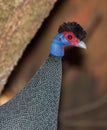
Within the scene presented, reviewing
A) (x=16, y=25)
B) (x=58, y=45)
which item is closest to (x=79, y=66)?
(x=16, y=25)

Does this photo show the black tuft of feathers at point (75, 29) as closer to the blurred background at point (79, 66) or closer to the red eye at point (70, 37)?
the red eye at point (70, 37)

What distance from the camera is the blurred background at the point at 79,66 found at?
99.2 inches

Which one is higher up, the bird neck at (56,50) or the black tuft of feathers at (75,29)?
the black tuft of feathers at (75,29)

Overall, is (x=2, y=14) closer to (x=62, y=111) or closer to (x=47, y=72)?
(x=47, y=72)

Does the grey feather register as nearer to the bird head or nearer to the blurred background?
the bird head

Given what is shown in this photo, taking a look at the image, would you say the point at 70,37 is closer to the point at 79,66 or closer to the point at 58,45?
the point at 58,45

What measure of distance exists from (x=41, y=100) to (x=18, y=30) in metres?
0.37

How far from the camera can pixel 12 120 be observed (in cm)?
161

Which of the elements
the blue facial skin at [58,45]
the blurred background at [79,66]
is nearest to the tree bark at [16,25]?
the blue facial skin at [58,45]

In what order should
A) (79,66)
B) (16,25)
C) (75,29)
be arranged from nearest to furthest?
(75,29)
(16,25)
(79,66)

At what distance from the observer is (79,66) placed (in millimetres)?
2680

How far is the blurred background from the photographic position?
2.52 m

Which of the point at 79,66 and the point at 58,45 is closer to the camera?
the point at 58,45

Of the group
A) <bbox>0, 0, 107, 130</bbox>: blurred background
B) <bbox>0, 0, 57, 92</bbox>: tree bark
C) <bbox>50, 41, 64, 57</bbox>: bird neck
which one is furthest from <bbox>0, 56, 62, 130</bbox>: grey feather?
<bbox>0, 0, 107, 130</bbox>: blurred background
